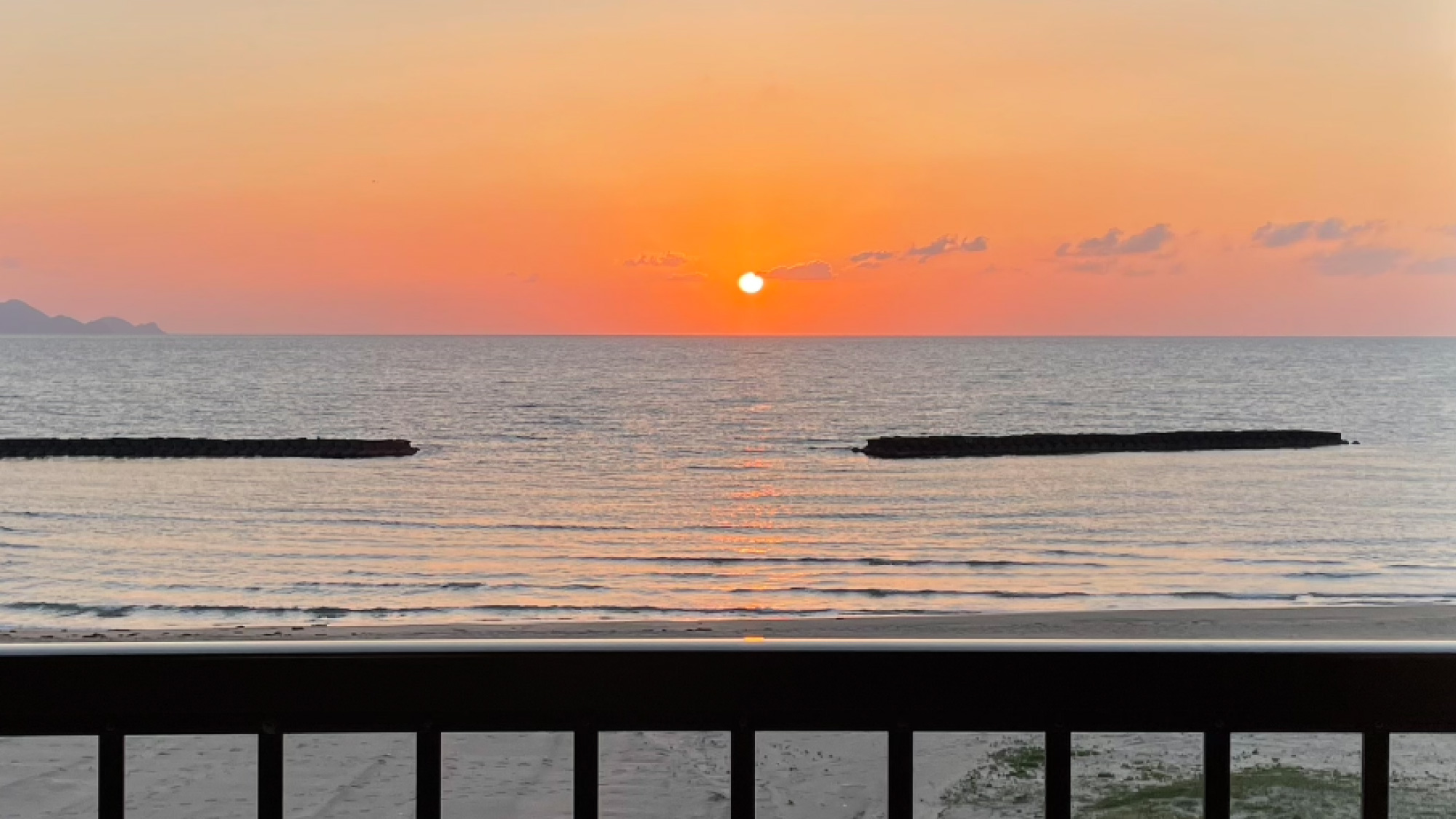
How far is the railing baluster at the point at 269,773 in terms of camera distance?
2.72 ft

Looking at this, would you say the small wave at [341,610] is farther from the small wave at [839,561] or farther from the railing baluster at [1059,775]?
the railing baluster at [1059,775]

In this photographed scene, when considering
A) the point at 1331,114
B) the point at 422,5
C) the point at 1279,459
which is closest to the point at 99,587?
the point at 422,5

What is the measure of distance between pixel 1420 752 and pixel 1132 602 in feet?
41.7

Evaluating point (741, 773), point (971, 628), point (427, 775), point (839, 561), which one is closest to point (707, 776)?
point (741, 773)

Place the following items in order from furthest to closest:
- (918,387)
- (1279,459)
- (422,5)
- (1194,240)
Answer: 1. (918,387)
2. (1194,240)
3. (1279,459)
4. (422,5)

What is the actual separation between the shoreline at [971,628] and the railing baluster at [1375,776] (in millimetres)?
9382

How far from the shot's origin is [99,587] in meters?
13.5

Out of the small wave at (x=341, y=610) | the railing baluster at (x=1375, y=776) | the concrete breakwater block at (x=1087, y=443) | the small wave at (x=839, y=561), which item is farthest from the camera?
the concrete breakwater block at (x=1087, y=443)

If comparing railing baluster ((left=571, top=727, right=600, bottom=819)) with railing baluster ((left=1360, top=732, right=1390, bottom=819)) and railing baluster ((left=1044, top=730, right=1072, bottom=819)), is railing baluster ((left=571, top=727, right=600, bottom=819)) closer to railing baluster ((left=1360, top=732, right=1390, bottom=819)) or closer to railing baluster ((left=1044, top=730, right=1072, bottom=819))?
railing baluster ((left=1044, top=730, right=1072, bottom=819))

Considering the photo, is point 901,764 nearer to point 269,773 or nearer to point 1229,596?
point 269,773

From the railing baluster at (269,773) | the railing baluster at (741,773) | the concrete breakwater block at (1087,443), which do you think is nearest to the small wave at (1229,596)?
the railing baluster at (741,773)

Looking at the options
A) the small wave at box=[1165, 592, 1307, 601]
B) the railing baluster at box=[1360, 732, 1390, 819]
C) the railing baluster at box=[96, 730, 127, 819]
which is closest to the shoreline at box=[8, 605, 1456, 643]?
the small wave at box=[1165, 592, 1307, 601]

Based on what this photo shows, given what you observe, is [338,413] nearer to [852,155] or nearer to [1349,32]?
[852,155]

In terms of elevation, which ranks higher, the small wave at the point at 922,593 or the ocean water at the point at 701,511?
the ocean water at the point at 701,511
